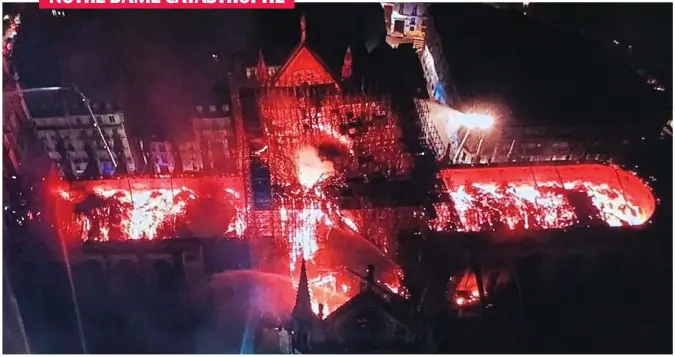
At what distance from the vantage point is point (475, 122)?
126 ft

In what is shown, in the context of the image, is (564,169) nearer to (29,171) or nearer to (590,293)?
(590,293)

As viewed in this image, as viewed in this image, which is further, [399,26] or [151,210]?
[399,26]

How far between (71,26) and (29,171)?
19.1m

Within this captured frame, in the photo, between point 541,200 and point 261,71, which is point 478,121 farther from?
point 261,71

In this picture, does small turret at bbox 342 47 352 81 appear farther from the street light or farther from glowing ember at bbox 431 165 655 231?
glowing ember at bbox 431 165 655 231

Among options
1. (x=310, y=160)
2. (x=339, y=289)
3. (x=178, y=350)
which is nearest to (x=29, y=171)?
(x=178, y=350)

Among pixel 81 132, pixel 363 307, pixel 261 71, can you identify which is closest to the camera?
pixel 363 307

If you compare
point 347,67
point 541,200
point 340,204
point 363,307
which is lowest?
point 363,307

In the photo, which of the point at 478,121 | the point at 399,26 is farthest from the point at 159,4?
the point at 399,26

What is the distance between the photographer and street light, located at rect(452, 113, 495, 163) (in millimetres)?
37969

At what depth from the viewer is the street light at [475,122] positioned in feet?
125

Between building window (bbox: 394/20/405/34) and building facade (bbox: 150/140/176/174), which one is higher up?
building window (bbox: 394/20/405/34)

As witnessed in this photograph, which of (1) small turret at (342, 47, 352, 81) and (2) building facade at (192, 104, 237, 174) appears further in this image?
(2) building facade at (192, 104, 237, 174)

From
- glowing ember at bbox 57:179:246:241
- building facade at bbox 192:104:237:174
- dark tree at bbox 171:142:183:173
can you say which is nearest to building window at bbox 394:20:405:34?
building facade at bbox 192:104:237:174
